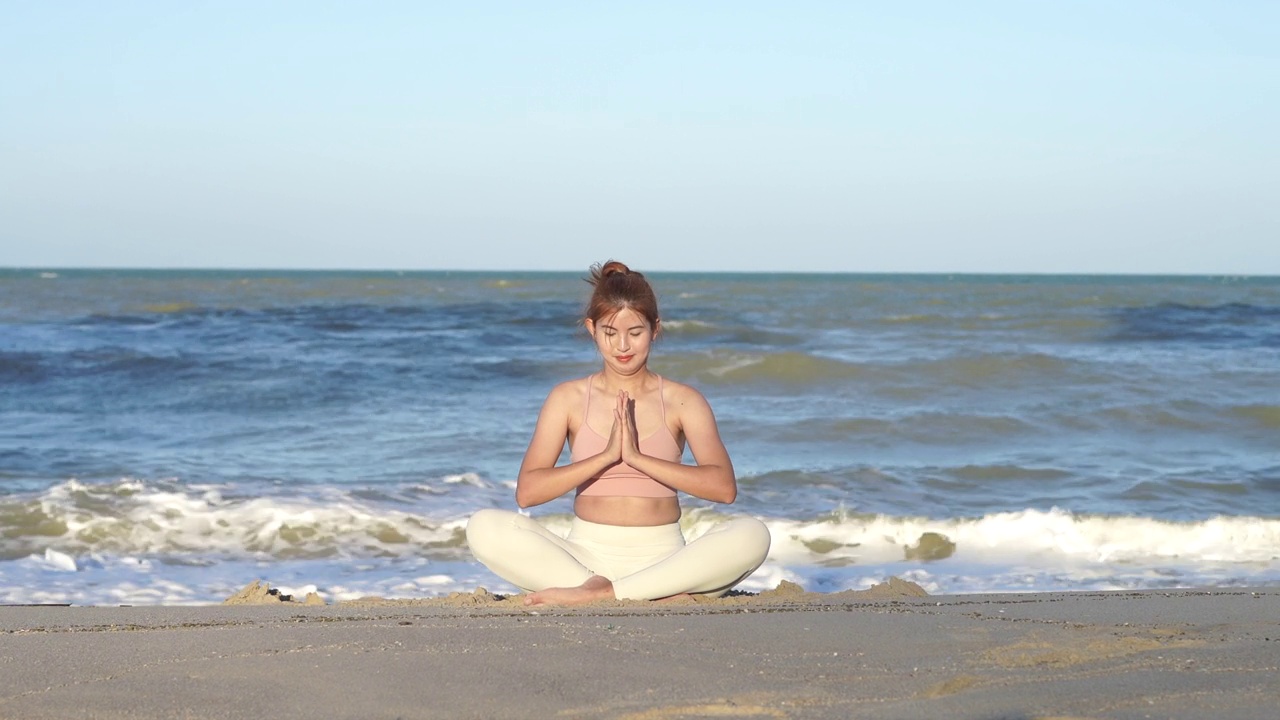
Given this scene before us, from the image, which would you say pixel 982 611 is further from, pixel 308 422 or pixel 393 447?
pixel 308 422

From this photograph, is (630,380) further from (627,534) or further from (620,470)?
(627,534)

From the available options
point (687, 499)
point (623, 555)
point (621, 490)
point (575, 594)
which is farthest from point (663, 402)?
point (687, 499)

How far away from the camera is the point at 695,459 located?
191 inches

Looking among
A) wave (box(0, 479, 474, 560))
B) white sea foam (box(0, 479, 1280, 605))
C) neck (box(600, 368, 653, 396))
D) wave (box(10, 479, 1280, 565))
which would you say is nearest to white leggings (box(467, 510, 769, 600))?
neck (box(600, 368, 653, 396))

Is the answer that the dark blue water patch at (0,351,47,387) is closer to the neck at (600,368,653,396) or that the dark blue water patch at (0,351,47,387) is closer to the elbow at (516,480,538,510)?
the elbow at (516,480,538,510)

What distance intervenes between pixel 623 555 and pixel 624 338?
2.86 feet

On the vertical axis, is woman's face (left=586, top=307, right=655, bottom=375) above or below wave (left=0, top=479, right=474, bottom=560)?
above

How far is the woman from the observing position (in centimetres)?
481

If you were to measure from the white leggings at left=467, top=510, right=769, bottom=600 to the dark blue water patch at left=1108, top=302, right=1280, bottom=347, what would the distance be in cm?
1920

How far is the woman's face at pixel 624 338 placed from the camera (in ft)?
15.8

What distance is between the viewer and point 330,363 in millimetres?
17984

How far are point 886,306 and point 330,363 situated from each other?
65.9 ft

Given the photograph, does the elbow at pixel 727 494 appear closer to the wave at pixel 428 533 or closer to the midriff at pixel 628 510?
the midriff at pixel 628 510

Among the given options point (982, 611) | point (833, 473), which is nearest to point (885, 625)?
point (982, 611)
